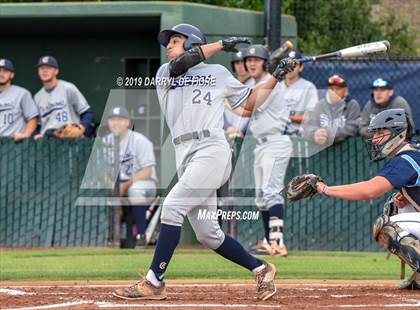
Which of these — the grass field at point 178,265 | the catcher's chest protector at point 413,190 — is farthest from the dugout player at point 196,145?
the grass field at point 178,265

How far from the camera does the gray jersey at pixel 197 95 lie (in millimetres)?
6938

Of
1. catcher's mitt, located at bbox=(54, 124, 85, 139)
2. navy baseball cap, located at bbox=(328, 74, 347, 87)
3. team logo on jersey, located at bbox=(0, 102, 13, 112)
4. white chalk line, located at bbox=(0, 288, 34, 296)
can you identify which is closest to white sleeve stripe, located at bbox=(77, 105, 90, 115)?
catcher's mitt, located at bbox=(54, 124, 85, 139)

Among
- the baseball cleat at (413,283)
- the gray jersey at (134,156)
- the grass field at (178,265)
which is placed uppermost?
the gray jersey at (134,156)

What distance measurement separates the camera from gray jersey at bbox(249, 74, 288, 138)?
1096 cm

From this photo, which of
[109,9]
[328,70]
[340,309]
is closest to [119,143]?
[109,9]

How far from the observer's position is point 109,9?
42.5ft

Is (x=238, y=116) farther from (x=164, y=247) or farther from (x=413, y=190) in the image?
(x=164, y=247)

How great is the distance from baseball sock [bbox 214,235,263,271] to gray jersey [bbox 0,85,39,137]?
19.2 feet

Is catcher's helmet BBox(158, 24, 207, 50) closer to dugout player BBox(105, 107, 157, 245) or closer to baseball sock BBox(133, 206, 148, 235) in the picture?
dugout player BBox(105, 107, 157, 245)

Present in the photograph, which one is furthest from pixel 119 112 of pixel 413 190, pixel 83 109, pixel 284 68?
pixel 413 190

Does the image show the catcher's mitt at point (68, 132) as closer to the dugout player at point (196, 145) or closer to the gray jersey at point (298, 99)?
the gray jersey at point (298, 99)

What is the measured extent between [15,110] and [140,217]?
2.05 meters

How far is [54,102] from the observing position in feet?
39.9

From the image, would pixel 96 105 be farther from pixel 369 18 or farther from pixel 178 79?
pixel 178 79
